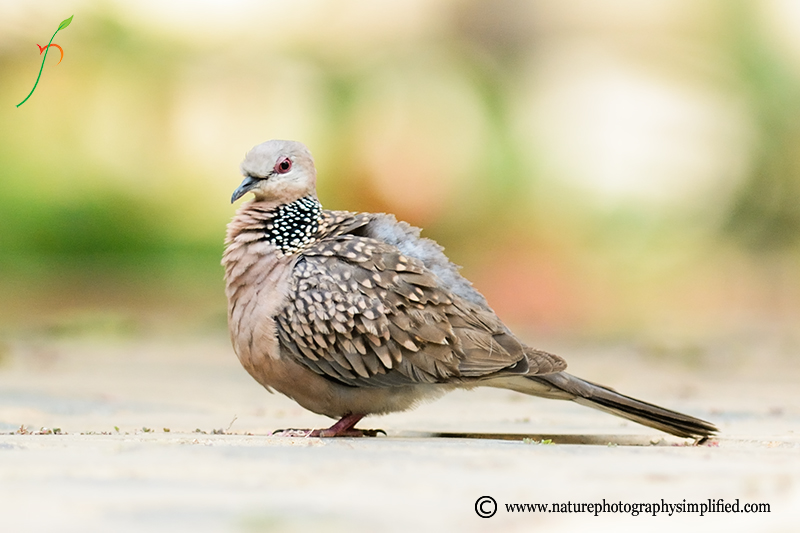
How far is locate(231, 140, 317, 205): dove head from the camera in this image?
18.2ft

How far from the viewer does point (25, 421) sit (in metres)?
5.86

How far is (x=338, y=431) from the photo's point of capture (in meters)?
5.16

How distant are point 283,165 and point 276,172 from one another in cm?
6

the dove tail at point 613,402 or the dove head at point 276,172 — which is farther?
the dove head at point 276,172

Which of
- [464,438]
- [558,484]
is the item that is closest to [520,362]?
[464,438]

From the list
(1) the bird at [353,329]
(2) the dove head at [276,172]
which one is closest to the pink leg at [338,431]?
(1) the bird at [353,329]

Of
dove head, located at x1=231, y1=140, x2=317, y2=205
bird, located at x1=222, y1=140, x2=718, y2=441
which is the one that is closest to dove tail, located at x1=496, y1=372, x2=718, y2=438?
bird, located at x1=222, y1=140, x2=718, y2=441

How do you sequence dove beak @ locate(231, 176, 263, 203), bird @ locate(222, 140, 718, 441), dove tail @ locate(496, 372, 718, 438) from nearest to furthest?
bird @ locate(222, 140, 718, 441)
dove tail @ locate(496, 372, 718, 438)
dove beak @ locate(231, 176, 263, 203)

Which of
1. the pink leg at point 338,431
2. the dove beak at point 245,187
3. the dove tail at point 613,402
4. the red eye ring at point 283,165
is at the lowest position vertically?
the pink leg at point 338,431

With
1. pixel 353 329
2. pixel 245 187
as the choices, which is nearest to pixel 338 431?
pixel 353 329

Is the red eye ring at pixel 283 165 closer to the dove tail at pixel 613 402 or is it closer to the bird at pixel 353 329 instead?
the bird at pixel 353 329

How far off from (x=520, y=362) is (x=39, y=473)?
105 inches

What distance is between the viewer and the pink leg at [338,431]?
5.14 metres

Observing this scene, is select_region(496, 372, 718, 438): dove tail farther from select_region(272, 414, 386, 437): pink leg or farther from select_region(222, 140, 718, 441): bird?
select_region(272, 414, 386, 437): pink leg
